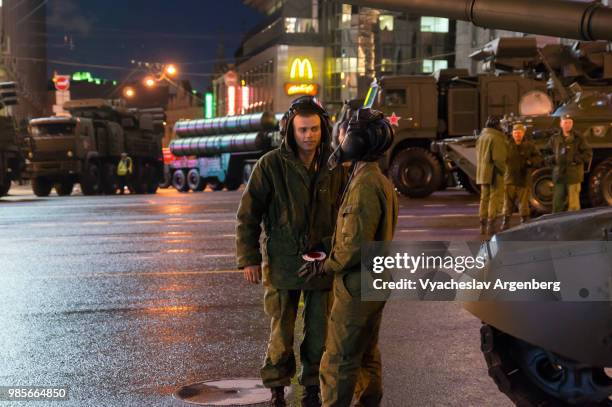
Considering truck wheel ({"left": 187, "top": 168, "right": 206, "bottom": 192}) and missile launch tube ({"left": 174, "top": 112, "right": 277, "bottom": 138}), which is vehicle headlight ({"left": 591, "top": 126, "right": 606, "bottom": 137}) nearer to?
missile launch tube ({"left": 174, "top": 112, "right": 277, "bottom": 138})

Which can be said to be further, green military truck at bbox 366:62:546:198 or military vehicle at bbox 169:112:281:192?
military vehicle at bbox 169:112:281:192

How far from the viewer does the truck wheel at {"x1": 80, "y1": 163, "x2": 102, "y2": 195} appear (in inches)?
1327

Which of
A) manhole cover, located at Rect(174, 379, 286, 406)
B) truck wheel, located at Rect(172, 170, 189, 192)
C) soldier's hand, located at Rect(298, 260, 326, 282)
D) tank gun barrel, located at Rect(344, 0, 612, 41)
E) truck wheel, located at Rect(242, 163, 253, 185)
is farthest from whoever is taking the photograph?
truck wheel, located at Rect(172, 170, 189, 192)

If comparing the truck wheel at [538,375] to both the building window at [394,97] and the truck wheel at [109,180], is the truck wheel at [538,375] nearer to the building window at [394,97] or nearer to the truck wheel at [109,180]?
the building window at [394,97]

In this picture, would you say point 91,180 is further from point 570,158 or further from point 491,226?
point 570,158

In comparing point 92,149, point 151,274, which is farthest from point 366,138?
point 92,149

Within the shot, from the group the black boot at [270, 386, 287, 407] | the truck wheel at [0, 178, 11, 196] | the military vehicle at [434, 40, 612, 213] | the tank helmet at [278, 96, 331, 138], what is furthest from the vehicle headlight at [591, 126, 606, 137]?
the truck wheel at [0, 178, 11, 196]

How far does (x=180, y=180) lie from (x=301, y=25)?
31448mm

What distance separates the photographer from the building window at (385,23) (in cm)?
6350

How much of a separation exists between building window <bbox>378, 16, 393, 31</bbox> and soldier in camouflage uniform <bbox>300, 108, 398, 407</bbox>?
60542mm

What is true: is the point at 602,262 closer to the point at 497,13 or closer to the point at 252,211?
the point at 252,211

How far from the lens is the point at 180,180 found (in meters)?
41.3

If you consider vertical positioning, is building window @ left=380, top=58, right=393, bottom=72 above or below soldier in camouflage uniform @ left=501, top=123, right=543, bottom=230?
above

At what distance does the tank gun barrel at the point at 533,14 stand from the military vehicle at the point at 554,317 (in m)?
2.52
